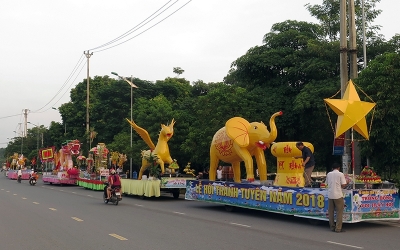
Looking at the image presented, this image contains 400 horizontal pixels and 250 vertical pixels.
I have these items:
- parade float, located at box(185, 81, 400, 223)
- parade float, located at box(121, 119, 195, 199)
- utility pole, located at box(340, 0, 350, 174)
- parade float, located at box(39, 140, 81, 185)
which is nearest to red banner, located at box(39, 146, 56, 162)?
parade float, located at box(39, 140, 81, 185)

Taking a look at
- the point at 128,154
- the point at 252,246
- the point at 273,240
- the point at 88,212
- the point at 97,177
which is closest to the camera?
the point at 252,246

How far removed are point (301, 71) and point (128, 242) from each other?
61.3ft

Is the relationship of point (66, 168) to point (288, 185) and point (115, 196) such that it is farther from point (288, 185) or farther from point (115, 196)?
point (288, 185)

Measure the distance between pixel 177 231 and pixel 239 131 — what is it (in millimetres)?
6267

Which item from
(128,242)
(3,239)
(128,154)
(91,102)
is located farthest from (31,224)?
(91,102)

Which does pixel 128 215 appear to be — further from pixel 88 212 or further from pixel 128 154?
pixel 128 154

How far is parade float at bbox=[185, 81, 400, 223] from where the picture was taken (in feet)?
38.3

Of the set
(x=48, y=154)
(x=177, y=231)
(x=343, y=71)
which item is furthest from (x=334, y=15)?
(x=48, y=154)

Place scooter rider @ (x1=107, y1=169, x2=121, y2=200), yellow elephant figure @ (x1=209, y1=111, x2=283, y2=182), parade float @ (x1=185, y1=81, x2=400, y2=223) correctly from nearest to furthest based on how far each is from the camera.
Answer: parade float @ (x1=185, y1=81, x2=400, y2=223) → yellow elephant figure @ (x1=209, y1=111, x2=283, y2=182) → scooter rider @ (x1=107, y1=169, x2=121, y2=200)

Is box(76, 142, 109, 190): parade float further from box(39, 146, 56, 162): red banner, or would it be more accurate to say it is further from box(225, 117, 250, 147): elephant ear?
box(225, 117, 250, 147): elephant ear

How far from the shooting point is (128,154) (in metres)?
34.7

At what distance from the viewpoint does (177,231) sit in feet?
36.4

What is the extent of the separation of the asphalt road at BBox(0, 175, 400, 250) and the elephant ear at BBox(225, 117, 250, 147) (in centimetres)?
253


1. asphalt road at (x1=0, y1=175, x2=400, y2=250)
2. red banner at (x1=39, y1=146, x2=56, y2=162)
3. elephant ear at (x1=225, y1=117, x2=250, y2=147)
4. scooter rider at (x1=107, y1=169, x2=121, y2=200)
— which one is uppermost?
elephant ear at (x1=225, y1=117, x2=250, y2=147)
